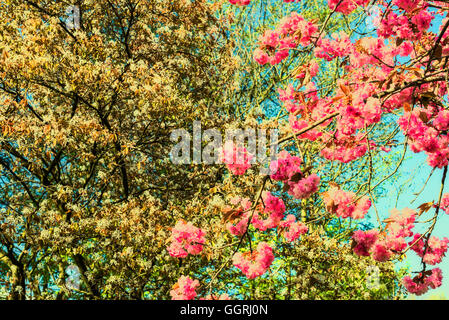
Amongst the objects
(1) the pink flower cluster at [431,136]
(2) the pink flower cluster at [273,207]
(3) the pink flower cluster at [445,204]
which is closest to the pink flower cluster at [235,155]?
(2) the pink flower cluster at [273,207]

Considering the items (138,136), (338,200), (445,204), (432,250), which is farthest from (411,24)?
(138,136)

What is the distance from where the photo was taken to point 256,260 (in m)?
3.32

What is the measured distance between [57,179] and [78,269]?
5.83ft

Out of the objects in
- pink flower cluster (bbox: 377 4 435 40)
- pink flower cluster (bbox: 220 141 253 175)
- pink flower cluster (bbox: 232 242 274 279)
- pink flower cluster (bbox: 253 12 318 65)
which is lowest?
pink flower cluster (bbox: 232 242 274 279)

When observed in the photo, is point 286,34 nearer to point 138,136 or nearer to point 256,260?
point 256,260

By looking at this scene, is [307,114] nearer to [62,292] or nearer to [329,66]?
[62,292]

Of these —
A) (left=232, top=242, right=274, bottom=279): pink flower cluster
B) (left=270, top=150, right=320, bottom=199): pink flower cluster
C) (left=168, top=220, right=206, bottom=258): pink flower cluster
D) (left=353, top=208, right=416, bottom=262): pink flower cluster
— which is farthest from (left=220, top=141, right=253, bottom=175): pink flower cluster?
(left=353, top=208, right=416, bottom=262): pink flower cluster

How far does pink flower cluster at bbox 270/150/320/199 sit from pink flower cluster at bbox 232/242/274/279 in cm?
55

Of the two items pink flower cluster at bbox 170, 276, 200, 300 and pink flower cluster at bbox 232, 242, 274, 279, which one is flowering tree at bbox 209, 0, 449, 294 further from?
pink flower cluster at bbox 170, 276, 200, 300

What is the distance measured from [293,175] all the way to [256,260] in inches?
30.5

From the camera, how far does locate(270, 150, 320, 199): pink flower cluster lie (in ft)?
9.95

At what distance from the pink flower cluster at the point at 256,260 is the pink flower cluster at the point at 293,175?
55 centimetres

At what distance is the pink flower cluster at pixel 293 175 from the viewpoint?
119 inches

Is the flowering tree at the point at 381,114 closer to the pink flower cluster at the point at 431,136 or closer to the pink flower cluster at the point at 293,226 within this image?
the pink flower cluster at the point at 431,136
